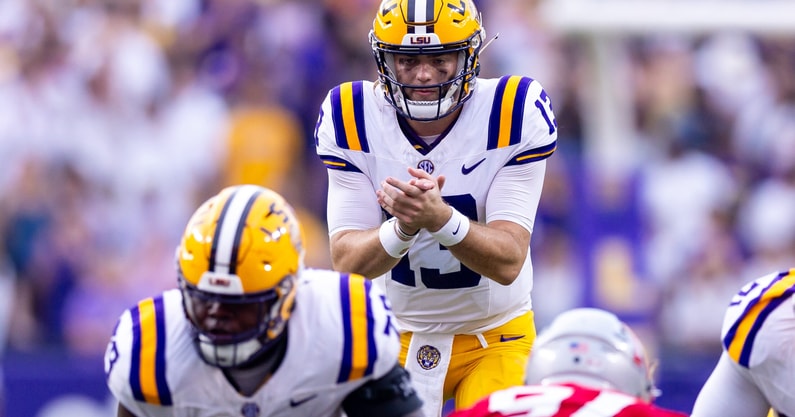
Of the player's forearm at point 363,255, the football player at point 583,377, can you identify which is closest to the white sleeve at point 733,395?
the football player at point 583,377

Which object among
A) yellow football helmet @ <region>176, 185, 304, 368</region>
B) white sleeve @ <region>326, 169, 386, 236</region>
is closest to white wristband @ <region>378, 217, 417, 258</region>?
white sleeve @ <region>326, 169, 386, 236</region>

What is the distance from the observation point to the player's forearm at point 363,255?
4.78 meters

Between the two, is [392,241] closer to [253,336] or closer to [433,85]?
[433,85]

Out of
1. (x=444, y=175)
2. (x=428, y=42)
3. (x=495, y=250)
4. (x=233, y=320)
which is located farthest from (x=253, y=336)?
(x=428, y=42)

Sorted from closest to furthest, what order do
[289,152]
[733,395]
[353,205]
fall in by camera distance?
[733,395] → [353,205] → [289,152]

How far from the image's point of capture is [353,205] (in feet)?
16.5

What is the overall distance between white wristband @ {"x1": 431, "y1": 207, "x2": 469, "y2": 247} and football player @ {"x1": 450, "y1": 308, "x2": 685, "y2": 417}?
0.89 m

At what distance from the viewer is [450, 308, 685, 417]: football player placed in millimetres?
3422

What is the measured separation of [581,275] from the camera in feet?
28.0

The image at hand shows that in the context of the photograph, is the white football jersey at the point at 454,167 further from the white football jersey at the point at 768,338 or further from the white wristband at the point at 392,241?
the white football jersey at the point at 768,338

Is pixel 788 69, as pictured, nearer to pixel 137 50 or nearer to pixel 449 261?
pixel 137 50

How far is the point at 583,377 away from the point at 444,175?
1.51 metres

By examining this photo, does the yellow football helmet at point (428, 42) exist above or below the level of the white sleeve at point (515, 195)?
above

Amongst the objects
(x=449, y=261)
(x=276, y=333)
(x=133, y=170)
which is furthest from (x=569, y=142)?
(x=276, y=333)
